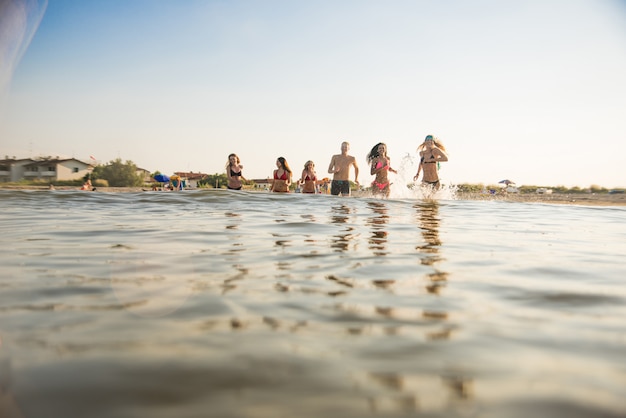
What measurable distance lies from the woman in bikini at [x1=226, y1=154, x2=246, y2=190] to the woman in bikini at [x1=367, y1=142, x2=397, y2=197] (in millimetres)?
4028

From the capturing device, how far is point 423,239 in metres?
4.34

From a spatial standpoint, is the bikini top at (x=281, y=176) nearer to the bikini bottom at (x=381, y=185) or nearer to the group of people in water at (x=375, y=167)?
the group of people in water at (x=375, y=167)

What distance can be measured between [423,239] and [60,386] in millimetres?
3716

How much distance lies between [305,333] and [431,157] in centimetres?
1164

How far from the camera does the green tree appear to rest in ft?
213

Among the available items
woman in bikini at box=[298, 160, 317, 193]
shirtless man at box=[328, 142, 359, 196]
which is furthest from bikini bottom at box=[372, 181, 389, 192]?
woman in bikini at box=[298, 160, 317, 193]

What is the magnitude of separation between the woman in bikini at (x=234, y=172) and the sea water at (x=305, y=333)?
9759 millimetres

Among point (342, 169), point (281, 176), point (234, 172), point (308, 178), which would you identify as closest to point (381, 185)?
point (342, 169)

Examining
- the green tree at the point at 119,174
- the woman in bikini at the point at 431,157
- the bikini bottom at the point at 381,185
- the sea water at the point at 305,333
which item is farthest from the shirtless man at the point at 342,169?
the green tree at the point at 119,174

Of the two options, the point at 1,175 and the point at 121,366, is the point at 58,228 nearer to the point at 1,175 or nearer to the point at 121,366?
the point at 1,175

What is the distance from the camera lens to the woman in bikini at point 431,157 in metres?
12.4

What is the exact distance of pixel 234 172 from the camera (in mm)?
13320

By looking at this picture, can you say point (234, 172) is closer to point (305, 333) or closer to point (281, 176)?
point (281, 176)

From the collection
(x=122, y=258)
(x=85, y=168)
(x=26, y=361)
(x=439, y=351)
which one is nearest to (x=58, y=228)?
(x=122, y=258)
